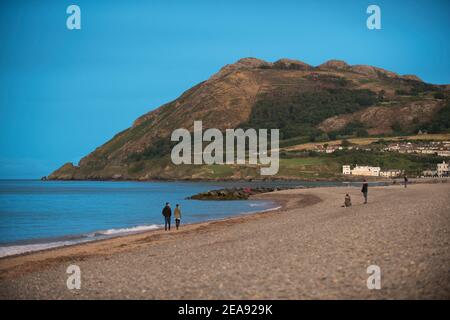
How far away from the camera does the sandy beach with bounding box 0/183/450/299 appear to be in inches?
572

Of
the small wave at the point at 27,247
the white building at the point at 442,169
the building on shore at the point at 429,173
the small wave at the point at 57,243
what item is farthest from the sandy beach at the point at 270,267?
the building on shore at the point at 429,173

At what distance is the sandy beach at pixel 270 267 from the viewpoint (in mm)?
14531

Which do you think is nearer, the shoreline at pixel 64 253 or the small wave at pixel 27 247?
the shoreline at pixel 64 253

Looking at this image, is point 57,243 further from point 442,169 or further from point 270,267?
point 442,169

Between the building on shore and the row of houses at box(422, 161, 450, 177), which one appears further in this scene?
the building on shore

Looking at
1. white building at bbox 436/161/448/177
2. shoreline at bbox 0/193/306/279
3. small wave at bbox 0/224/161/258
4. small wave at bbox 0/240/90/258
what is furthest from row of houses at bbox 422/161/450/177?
small wave at bbox 0/240/90/258

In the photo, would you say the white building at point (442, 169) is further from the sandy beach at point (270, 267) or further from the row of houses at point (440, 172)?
the sandy beach at point (270, 267)

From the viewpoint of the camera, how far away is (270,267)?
18016 mm

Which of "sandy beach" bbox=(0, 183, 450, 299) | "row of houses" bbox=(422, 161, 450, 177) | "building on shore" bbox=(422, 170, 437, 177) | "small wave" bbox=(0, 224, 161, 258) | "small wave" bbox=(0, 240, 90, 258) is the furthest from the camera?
"building on shore" bbox=(422, 170, 437, 177)

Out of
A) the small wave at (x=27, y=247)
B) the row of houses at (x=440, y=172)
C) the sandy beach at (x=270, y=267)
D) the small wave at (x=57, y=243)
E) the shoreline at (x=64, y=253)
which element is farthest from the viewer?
the row of houses at (x=440, y=172)

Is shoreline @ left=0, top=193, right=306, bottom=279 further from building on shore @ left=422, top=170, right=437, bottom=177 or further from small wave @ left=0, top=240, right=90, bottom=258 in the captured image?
building on shore @ left=422, top=170, right=437, bottom=177
